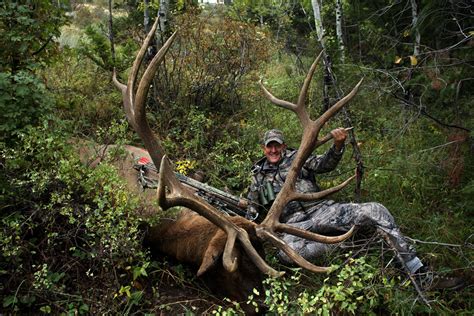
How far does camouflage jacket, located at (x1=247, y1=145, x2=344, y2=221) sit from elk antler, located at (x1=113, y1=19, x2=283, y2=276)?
1299mm

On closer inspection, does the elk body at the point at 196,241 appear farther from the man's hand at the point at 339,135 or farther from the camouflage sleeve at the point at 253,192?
the man's hand at the point at 339,135

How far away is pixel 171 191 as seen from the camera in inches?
130

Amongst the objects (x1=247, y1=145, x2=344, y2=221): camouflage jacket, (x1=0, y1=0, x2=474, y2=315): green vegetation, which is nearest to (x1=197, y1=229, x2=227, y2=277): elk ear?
(x1=0, y1=0, x2=474, y2=315): green vegetation

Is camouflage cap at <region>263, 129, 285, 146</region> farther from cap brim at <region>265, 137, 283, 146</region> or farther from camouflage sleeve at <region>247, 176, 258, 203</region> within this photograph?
camouflage sleeve at <region>247, 176, 258, 203</region>

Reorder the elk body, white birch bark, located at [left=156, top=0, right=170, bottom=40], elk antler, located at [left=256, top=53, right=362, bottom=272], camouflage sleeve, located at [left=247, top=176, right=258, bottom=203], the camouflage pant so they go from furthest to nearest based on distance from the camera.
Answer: white birch bark, located at [left=156, top=0, right=170, bottom=40], camouflage sleeve, located at [left=247, top=176, right=258, bottom=203], the camouflage pant, elk antler, located at [left=256, top=53, right=362, bottom=272], the elk body

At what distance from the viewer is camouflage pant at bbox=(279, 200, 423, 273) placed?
372cm

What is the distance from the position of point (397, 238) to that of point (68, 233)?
268cm

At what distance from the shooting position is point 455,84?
4.59 metres

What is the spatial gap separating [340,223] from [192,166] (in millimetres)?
2123

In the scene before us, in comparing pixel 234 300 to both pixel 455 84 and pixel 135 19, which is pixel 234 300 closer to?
pixel 455 84

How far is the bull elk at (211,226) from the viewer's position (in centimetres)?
311

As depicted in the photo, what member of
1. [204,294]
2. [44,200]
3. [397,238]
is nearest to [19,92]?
[44,200]

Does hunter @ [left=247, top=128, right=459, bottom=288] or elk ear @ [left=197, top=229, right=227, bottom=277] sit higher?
elk ear @ [left=197, top=229, right=227, bottom=277]

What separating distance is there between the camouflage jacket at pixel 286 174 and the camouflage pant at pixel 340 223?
0.16 metres
